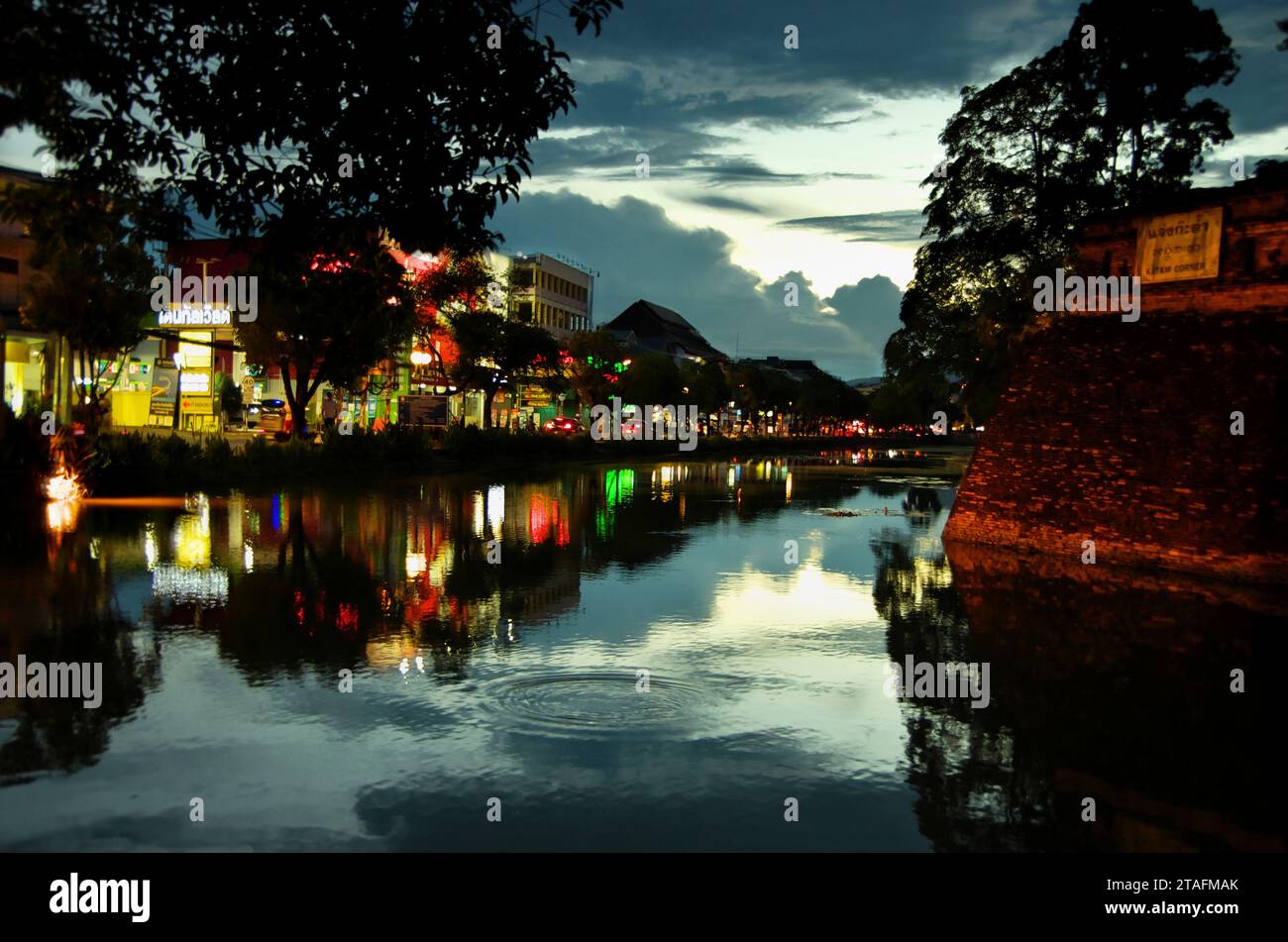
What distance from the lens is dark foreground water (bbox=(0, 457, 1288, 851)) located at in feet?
19.1

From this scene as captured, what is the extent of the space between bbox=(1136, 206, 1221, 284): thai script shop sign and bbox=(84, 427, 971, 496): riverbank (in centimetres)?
2073

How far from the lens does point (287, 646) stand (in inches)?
397

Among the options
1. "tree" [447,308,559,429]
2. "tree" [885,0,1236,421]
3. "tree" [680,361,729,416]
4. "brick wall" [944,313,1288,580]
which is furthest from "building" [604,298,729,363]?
"brick wall" [944,313,1288,580]

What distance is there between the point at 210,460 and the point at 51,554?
16349mm

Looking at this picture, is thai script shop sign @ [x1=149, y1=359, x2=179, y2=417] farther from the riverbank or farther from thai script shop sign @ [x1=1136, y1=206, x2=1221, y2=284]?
thai script shop sign @ [x1=1136, y1=206, x2=1221, y2=284]

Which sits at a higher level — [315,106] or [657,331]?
[657,331]

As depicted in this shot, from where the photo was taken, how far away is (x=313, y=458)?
1467 inches

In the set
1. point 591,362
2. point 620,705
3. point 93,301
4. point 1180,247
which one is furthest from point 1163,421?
point 591,362

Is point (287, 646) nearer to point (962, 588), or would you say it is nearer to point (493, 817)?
point (493, 817)

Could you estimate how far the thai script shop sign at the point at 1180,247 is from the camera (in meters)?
17.5

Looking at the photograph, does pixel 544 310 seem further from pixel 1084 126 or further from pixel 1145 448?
pixel 1145 448

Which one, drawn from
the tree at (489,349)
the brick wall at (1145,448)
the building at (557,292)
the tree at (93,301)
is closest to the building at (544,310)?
the building at (557,292)

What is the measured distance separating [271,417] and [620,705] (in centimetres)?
4844

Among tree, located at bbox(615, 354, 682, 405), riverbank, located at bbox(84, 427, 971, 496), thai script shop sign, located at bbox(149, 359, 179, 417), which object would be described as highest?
tree, located at bbox(615, 354, 682, 405)
